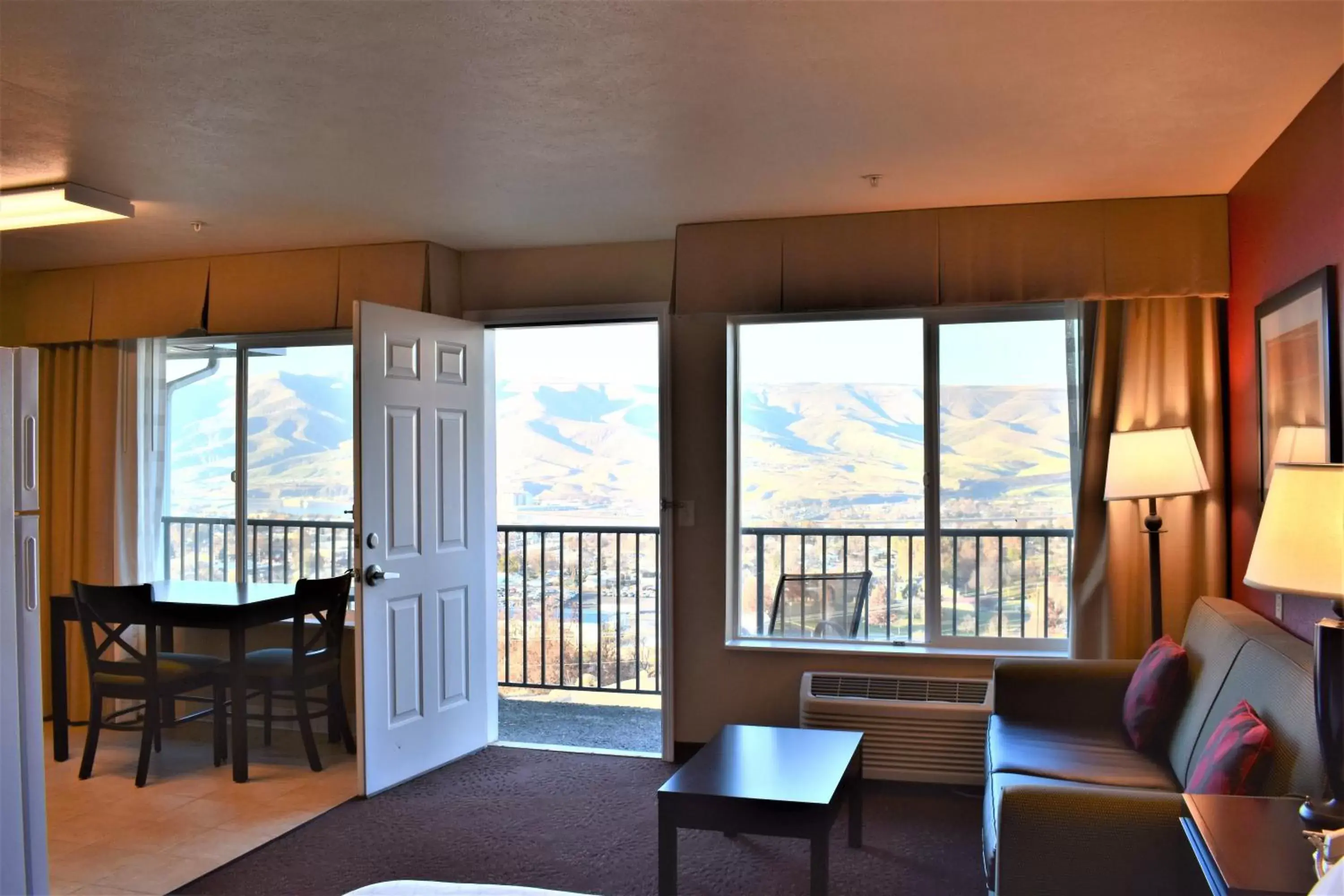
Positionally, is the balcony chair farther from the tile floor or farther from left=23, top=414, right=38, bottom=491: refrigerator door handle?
left=23, top=414, right=38, bottom=491: refrigerator door handle

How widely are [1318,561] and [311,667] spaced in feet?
12.8

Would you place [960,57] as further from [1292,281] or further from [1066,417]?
[1066,417]

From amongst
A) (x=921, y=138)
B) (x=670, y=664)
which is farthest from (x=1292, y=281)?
(x=670, y=664)

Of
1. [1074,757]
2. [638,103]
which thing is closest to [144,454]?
[638,103]

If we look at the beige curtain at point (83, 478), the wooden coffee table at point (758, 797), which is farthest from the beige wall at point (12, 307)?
the wooden coffee table at point (758, 797)

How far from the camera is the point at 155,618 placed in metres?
4.24

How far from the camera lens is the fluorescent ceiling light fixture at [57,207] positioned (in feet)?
12.1

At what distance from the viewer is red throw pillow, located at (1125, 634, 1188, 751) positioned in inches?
120

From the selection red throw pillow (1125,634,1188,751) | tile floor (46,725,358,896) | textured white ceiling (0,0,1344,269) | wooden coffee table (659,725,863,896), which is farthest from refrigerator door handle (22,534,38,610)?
red throw pillow (1125,634,1188,751)

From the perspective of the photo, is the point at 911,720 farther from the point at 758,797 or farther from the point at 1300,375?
the point at 1300,375

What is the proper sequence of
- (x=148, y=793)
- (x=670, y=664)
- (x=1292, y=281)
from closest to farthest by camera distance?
(x=1292, y=281)
(x=148, y=793)
(x=670, y=664)

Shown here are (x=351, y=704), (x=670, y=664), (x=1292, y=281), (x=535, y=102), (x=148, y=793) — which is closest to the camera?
(x=535, y=102)

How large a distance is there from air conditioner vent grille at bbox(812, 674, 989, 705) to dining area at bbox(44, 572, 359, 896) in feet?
6.77

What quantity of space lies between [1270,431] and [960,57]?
1651 mm
